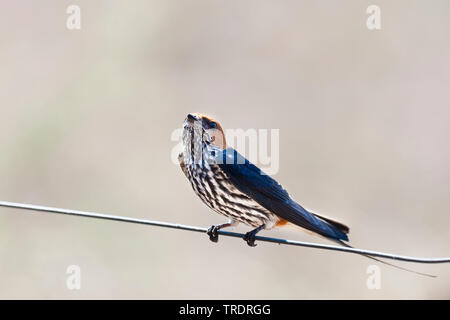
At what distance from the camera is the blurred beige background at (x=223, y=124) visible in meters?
7.95

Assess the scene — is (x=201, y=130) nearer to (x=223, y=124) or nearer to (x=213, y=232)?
(x=213, y=232)

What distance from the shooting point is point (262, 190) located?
185 inches

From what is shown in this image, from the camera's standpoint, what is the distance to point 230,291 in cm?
778

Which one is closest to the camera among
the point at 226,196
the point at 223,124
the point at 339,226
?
the point at 339,226

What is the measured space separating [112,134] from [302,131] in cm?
241

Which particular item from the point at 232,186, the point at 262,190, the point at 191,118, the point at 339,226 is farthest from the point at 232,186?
the point at 339,226

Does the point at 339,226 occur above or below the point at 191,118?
below

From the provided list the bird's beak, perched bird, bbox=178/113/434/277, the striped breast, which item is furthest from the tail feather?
the bird's beak

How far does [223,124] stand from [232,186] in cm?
431

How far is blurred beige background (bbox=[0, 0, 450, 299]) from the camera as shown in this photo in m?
7.95

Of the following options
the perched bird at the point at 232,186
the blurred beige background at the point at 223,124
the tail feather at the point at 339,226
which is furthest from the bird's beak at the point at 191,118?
the blurred beige background at the point at 223,124

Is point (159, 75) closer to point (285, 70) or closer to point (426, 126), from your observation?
point (285, 70)

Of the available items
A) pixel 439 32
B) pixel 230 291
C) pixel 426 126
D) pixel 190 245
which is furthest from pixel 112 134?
pixel 439 32

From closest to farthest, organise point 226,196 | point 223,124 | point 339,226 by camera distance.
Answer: point 339,226 → point 226,196 → point 223,124
